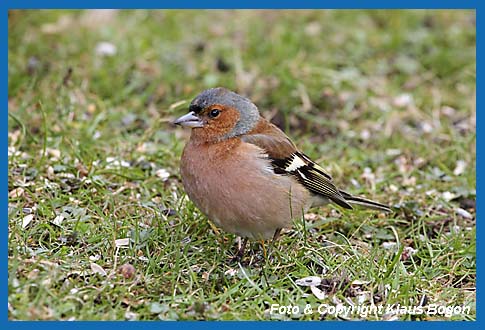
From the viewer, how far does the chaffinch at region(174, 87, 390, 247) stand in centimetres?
490

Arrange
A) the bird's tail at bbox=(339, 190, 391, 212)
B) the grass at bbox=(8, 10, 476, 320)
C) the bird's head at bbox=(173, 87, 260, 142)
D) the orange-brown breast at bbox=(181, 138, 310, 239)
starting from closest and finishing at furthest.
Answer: the grass at bbox=(8, 10, 476, 320) → the orange-brown breast at bbox=(181, 138, 310, 239) → the bird's head at bbox=(173, 87, 260, 142) → the bird's tail at bbox=(339, 190, 391, 212)

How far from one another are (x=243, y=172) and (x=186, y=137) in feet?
7.20

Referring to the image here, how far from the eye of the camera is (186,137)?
7.04 metres

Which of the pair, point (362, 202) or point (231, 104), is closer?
point (231, 104)

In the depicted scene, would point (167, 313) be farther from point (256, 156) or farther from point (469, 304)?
point (469, 304)

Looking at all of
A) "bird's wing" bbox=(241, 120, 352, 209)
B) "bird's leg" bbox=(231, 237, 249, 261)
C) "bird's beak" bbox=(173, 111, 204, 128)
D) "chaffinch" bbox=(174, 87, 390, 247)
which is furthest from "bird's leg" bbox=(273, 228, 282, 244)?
"bird's beak" bbox=(173, 111, 204, 128)

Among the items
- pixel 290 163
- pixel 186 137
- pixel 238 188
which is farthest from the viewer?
pixel 186 137

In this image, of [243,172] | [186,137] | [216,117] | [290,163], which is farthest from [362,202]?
[186,137]

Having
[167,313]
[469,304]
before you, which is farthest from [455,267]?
Result: [167,313]

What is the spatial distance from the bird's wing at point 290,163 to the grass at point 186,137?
0.27 meters

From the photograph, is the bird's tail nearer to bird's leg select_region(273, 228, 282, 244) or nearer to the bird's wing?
the bird's wing

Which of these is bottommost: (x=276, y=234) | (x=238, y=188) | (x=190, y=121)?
(x=276, y=234)

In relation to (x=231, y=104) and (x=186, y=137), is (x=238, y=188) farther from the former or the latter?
(x=186, y=137)

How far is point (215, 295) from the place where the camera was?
4613 mm
